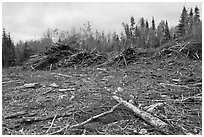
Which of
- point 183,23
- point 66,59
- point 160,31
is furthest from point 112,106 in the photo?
point 160,31

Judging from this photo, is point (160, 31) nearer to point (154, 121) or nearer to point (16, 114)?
point (154, 121)

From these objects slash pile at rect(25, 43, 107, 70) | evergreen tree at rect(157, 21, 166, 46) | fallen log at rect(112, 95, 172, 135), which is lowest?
fallen log at rect(112, 95, 172, 135)

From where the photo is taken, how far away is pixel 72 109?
3359 millimetres

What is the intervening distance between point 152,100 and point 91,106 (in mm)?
1286

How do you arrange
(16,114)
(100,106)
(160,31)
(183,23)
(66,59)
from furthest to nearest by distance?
(160,31) < (183,23) < (66,59) < (100,106) < (16,114)

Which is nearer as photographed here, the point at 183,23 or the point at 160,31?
the point at 183,23

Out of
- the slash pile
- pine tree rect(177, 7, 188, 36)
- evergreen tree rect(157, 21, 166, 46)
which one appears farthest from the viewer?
evergreen tree rect(157, 21, 166, 46)

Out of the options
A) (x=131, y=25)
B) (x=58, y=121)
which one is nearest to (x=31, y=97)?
(x=58, y=121)

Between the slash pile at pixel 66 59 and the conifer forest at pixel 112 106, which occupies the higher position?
the slash pile at pixel 66 59

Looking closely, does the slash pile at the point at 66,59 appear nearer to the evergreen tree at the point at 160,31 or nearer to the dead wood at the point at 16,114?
the dead wood at the point at 16,114

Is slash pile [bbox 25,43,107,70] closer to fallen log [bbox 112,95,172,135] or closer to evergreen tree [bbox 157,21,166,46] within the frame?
fallen log [bbox 112,95,172,135]

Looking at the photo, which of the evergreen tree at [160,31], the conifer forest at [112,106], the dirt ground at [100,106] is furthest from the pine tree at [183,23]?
the dirt ground at [100,106]

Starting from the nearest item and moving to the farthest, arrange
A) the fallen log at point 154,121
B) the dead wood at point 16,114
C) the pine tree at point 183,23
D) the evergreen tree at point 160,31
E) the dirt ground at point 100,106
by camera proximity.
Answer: the fallen log at point 154,121 → the dirt ground at point 100,106 → the dead wood at point 16,114 → the pine tree at point 183,23 → the evergreen tree at point 160,31

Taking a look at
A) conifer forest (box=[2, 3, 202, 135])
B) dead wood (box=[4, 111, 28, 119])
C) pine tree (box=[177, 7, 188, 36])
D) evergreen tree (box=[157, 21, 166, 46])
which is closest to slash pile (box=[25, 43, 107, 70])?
conifer forest (box=[2, 3, 202, 135])
